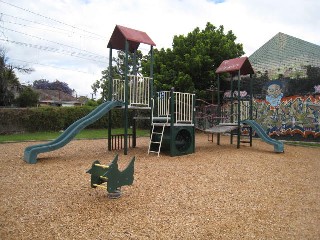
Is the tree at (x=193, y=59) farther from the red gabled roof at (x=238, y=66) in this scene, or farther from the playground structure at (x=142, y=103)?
the playground structure at (x=142, y=103)

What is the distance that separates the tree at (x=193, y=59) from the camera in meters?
17.7

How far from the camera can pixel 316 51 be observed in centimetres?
1825

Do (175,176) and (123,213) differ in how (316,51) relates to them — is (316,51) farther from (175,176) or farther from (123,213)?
(123,213)

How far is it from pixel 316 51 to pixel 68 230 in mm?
19208

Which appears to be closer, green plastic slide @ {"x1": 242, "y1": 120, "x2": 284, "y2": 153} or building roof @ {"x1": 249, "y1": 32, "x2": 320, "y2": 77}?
green plastic slide @ {"x1": 242, "y1": 120, "x2": 284, "y2": 153}

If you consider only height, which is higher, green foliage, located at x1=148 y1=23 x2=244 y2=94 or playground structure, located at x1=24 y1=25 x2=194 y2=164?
green foliage, located at x1=148 y1=23 x2=244 y2=94

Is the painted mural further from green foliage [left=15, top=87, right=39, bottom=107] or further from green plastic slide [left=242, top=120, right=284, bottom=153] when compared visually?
green foliage [left=15, top=87, right=39, bottom=107]

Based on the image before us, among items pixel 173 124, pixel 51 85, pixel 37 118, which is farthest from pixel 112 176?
pixel 51 85

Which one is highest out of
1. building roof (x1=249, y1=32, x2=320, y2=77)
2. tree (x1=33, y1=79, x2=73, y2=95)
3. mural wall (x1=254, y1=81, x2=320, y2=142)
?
tree (x1=33, y1=79, x2=73, y2=95)

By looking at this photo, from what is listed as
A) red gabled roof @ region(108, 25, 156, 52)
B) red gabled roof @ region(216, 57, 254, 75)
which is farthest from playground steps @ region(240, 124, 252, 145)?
red gabled roof @ region(108, 25, 156, 52)

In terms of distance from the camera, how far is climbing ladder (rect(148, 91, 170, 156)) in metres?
9.68

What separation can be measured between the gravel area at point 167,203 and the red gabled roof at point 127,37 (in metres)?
4.20

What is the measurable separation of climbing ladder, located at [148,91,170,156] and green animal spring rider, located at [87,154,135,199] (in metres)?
4.65

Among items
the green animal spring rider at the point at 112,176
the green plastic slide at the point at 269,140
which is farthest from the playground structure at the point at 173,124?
the green animal spring rider at the point at 112,176
